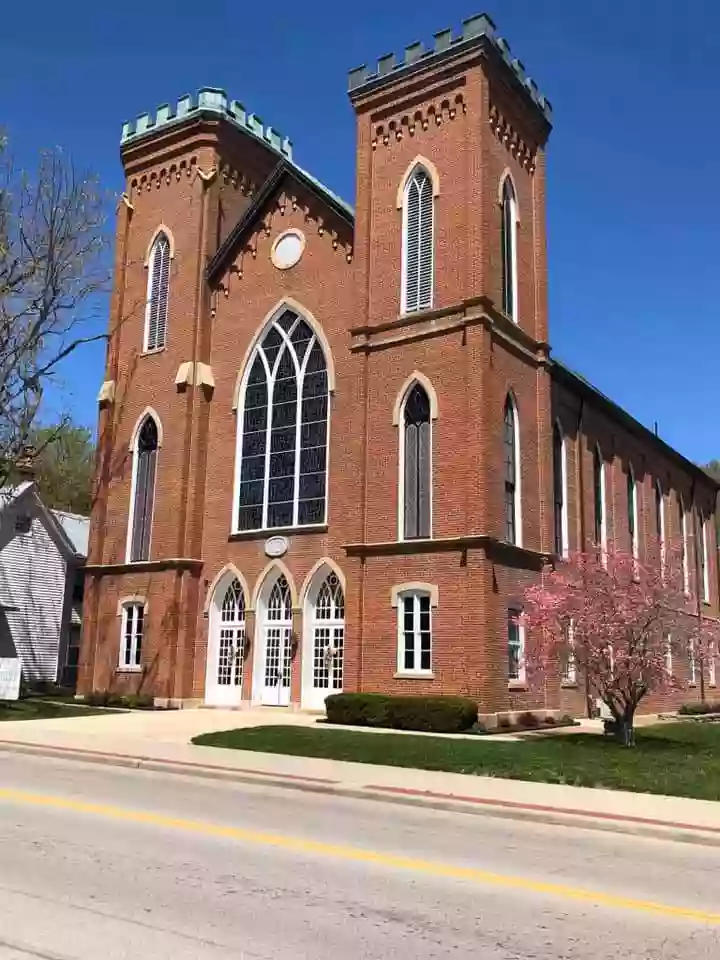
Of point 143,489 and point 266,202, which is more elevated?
point 266,202

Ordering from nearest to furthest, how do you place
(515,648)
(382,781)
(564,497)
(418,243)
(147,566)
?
(382,781), (515,648), (418,243), (564,497), (147,566)

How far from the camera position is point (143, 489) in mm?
29609

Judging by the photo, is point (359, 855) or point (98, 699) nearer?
point (359, 855)

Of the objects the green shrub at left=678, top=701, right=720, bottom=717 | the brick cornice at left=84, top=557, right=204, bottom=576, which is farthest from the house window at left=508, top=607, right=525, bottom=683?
the green shrub at left=678, top=701, right=720, bottom=717

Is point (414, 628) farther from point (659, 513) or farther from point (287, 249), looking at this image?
point (659, 513)

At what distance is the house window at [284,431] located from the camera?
2653 cm

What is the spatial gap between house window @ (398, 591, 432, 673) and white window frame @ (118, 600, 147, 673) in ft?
30.1

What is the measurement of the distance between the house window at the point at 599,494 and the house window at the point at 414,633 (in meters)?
10.4

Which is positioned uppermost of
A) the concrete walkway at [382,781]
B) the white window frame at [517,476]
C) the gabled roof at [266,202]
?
the gabled roof at [266,202]

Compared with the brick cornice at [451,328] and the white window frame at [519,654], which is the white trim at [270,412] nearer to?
the brick cornice at [451,328]

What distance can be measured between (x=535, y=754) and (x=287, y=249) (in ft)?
58.8

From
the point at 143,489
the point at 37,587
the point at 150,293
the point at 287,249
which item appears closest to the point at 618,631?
the point at 287,249

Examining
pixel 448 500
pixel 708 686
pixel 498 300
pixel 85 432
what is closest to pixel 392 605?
pixel 448 500

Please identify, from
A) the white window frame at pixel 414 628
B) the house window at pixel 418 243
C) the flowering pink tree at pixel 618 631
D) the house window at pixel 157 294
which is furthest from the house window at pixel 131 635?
the flowering pink tree at pixel 618 631
